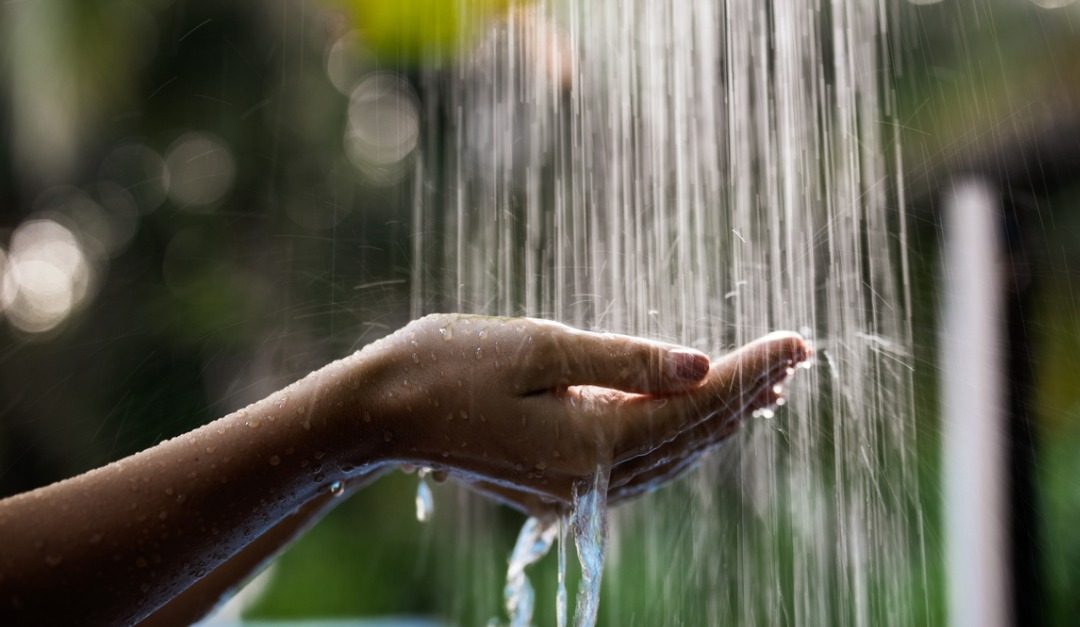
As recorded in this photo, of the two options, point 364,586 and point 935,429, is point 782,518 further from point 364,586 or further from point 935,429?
point 364,586

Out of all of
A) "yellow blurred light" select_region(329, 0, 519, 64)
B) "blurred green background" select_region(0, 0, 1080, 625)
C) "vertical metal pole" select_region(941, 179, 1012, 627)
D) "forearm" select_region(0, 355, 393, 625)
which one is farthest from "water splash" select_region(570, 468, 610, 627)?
"yellow blurred light" select_region(329, 0, 519, 64)

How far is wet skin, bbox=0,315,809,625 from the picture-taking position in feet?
3.49

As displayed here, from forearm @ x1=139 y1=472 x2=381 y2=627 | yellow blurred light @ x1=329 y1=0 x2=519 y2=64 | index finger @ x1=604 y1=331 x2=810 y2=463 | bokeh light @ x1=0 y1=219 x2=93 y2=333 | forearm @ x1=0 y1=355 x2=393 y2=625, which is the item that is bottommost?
forearm @ x1=139 y1=472 x2=381 y2=627

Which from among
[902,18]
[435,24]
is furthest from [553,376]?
[435,24]

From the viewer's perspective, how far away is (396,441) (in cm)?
115

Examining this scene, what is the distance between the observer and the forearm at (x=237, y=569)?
138cm

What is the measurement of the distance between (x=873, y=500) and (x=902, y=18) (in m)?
1.20

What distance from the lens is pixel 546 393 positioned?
1.09 meters

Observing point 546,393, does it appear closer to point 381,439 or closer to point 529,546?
point 381,439

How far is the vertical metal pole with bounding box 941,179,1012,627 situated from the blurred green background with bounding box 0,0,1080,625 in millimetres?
2185

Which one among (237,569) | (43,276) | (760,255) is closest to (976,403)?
(760,255)

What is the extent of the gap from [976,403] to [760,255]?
1.82 ft

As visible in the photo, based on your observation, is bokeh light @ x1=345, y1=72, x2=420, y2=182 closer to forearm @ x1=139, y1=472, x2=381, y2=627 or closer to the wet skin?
forearm @ x1=139, y1=472, x2=381, y2=627

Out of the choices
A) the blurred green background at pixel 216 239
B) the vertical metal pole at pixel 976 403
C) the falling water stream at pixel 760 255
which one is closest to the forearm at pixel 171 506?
the falling water stream at pixel 760 255
